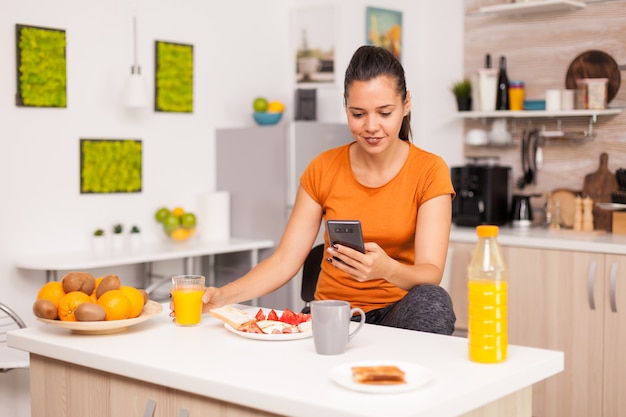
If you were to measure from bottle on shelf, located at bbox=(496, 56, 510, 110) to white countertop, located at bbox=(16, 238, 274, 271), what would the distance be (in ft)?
4.76

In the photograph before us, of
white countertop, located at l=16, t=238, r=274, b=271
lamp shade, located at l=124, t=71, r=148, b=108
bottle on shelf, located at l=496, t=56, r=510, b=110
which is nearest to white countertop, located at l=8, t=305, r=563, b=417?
white countertop, located at l=16, t=238, r=274, b=271

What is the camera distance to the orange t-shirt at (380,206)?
93.7 inches

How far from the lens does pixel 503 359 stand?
1617 mm

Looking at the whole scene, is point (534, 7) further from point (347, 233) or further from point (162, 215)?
point (347, 233)

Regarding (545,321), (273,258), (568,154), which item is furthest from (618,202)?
(273,258)

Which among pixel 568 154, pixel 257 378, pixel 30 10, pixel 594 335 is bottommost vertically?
pixel 594 335

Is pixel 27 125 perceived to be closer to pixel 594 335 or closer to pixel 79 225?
pixel 79 225

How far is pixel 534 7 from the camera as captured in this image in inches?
167

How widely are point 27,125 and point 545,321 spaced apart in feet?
8.43

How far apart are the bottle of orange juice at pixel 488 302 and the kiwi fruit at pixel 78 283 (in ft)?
3.06

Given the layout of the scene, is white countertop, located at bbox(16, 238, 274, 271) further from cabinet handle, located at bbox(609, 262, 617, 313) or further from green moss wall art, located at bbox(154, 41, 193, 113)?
cabinet handle, located at bbox(609, 262, 617, 313)

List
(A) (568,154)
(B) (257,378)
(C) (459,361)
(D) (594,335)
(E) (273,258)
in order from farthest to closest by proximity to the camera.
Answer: (A) (568,154) → (D) (594,335) → (E) (273,258) → (C) (459,361) → (B) (257,378)

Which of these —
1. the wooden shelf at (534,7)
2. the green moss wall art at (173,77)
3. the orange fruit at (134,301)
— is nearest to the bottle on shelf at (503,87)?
the wooden shelf at (534,7)

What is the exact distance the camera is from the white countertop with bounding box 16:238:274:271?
11.8ft
